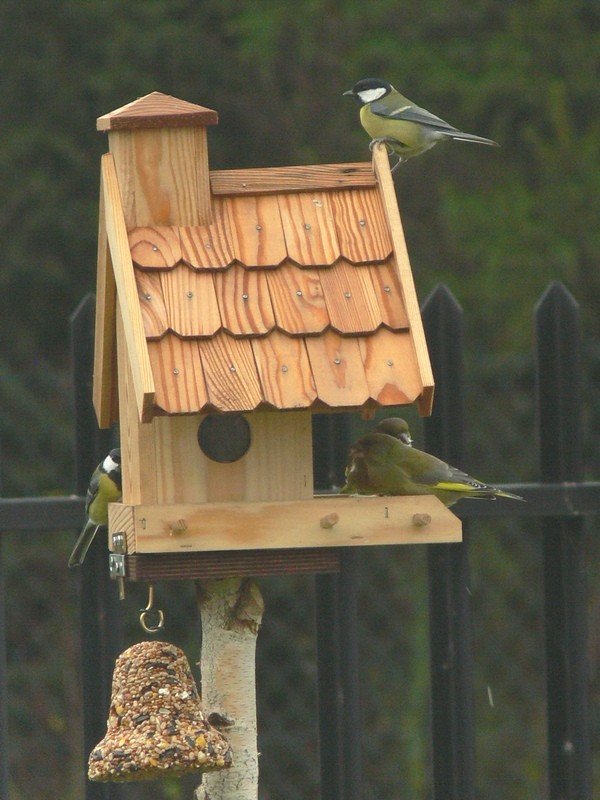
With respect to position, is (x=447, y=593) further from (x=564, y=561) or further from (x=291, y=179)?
(x=291, y=179)

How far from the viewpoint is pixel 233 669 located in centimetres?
281

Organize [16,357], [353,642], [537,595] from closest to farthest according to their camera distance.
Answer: [353,642] → [537,595] → [16,357]

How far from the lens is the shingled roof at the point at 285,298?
269 centimetres

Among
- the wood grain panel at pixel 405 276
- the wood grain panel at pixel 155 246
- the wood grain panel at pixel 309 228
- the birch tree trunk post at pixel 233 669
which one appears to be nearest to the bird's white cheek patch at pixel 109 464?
the birch tree trunk post at pixel 233 669

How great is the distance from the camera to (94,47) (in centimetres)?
916

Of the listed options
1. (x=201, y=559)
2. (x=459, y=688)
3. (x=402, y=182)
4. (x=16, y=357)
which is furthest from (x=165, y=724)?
(x=402, y=182)

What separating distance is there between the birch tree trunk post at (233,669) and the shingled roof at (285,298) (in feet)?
1.44

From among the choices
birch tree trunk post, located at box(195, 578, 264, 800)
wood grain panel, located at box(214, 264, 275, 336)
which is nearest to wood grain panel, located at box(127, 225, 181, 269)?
wood grain panel, located at box(214, 264, 275, 336)

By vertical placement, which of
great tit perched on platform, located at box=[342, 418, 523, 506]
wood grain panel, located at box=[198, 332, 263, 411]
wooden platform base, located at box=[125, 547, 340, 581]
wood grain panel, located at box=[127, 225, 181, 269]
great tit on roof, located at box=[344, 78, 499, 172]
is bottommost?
wooden platform base, located at box=[125, 547, 340, 581]

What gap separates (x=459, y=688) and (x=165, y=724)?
1.04m

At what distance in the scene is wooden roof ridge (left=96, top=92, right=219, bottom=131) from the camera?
2857 millimetres

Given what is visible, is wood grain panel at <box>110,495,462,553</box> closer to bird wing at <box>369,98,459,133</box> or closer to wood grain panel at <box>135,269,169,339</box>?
wood grain panel at <box>135,269,169,339</box>

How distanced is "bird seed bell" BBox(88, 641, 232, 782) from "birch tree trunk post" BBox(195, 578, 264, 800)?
7 cm

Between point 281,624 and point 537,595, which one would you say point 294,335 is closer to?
point 281,624
